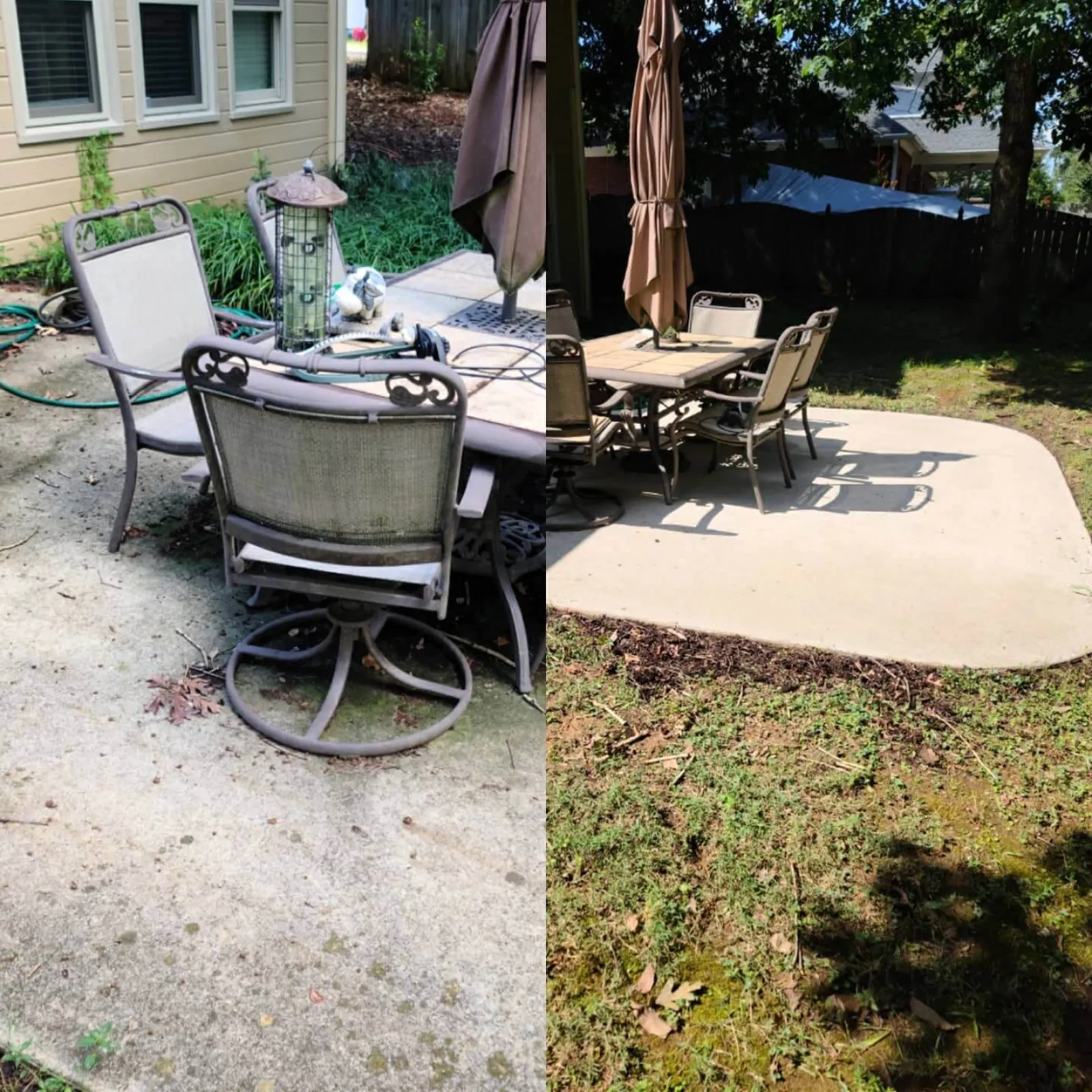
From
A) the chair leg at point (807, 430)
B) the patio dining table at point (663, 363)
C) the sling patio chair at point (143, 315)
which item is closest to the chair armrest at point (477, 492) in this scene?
the patio dining table at point (663, 363)

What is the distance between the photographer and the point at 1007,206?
3764 millimetres

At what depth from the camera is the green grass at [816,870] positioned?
149cm

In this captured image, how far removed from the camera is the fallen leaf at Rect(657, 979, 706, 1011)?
150cm

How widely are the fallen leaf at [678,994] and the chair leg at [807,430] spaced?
92.9 inches

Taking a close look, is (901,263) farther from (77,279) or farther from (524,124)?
(77,279)

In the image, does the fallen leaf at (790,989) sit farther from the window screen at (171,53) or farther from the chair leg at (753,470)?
the window screen at (171,53)

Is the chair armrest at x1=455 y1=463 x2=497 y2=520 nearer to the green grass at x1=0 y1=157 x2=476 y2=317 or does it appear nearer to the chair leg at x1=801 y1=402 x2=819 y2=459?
the chair leg at x1=801 y1=402 x2=819 y2=459

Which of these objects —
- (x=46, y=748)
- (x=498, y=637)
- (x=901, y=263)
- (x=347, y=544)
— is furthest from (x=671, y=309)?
(x=46, y=748)

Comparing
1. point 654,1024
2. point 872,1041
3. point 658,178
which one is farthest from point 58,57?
point 872,1041

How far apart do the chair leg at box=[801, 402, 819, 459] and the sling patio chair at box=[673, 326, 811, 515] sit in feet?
0.43

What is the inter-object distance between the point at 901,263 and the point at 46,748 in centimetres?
290

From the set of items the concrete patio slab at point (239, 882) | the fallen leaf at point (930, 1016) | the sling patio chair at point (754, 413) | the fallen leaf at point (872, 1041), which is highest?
the sling patio chair at point (754, 413)

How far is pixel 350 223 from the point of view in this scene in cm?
571

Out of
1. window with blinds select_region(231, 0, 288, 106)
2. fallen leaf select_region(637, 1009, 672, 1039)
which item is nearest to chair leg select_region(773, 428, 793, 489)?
fallen leaf select_region(637, 1009, 672, 1039)
